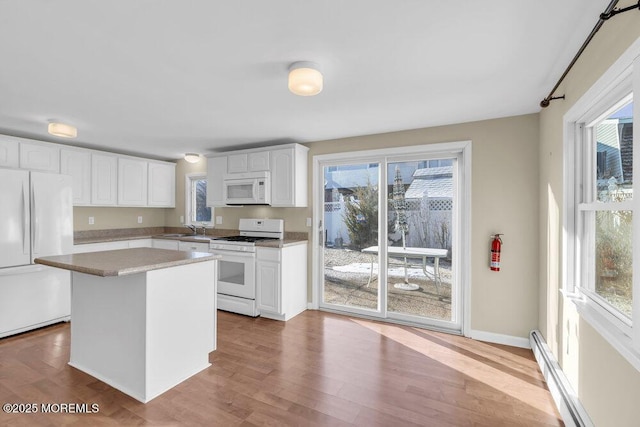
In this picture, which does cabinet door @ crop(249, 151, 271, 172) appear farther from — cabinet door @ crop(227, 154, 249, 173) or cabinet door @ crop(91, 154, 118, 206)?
cabinet door @ crop(91, 154, 118, 206)

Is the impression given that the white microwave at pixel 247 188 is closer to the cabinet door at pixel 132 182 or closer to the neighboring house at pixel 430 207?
the cabinet door at pixel 132 182

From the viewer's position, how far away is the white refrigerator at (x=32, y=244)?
3021 mm

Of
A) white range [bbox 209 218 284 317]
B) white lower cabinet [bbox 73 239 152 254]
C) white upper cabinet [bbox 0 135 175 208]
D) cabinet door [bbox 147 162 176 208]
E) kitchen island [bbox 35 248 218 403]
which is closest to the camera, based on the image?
kitchen island [bbox 35 248 218 403]

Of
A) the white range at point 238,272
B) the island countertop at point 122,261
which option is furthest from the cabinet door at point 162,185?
the island countertop at point 122,261

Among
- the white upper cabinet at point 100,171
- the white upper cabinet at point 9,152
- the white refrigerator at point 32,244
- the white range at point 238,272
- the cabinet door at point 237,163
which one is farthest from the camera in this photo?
the cabinet door at point 237,163

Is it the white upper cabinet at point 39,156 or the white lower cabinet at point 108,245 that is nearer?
the white upper cabinet at point 39,156

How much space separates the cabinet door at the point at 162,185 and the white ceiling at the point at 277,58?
5.92 feet

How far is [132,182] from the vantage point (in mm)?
4652

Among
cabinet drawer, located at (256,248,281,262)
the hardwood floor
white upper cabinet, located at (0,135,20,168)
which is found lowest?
the hardwood floor

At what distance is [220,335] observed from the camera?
Answer: 312 centimetres

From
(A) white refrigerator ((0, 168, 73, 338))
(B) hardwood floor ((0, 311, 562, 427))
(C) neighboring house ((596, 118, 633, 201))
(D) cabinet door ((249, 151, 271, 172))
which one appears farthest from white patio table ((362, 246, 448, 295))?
(A) white refrigerator ((0, 168, 73, 338))

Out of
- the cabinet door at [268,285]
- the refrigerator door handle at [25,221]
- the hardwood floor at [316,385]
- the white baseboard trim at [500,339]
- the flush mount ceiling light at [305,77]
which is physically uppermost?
the flush mount ceiling light at [305,77]

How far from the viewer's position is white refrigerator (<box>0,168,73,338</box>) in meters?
3.02

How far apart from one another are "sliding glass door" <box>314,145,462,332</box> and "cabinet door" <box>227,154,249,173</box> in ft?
3.19
